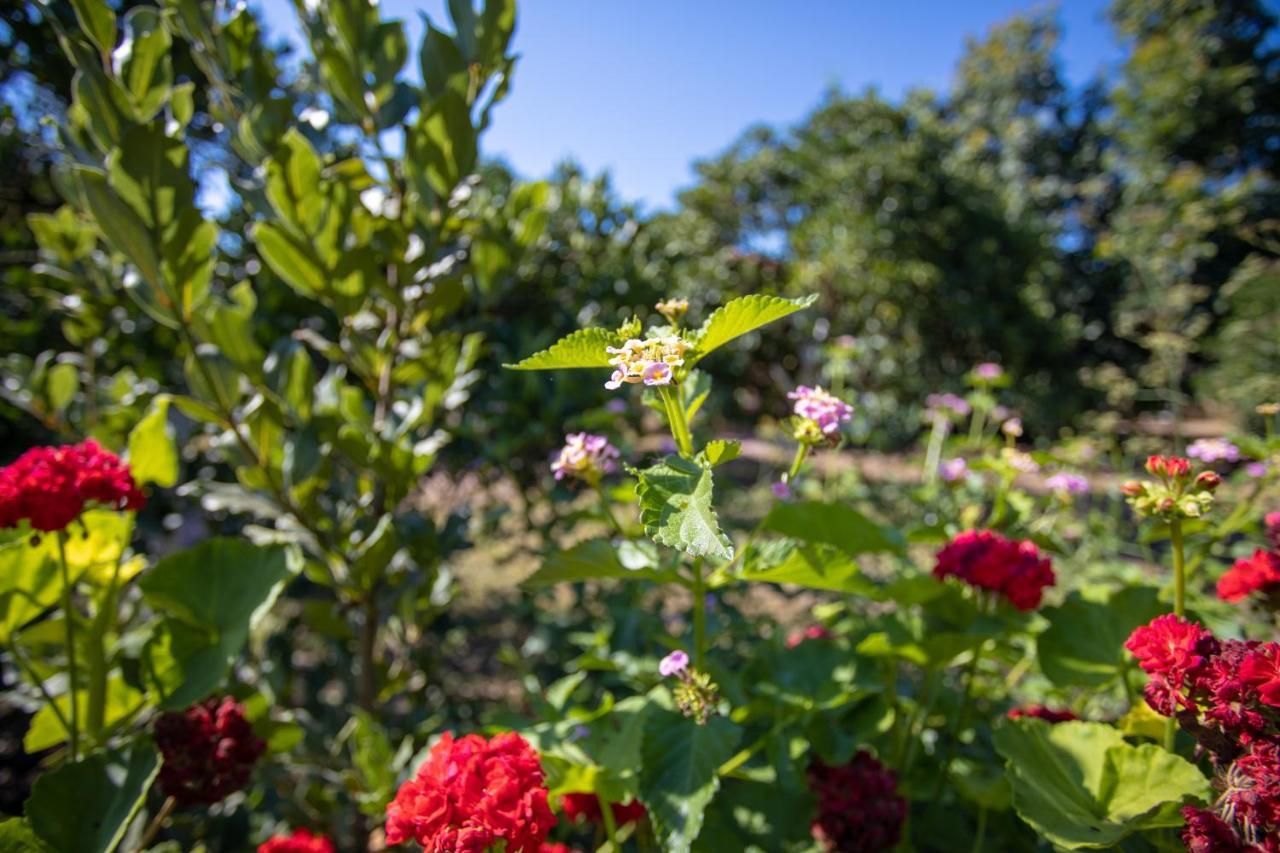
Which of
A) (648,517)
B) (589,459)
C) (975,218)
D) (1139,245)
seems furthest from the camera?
(1139,245)

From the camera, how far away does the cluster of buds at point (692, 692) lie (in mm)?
666

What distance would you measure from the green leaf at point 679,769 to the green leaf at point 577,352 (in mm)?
417

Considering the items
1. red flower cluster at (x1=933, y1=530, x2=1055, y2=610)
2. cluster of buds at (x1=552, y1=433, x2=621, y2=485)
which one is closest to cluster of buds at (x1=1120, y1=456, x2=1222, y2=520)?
red flower cluster at (x1=933, y1=530, x2=1055, y2=610)

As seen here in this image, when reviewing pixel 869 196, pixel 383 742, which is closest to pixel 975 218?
pixel 869 196

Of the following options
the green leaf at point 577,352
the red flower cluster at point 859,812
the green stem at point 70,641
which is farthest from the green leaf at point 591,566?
the green stem at point 70,641

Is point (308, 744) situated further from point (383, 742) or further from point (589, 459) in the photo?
point (589, 459)

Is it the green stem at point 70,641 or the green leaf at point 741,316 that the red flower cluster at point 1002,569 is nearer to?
the green leaf at point 741,316

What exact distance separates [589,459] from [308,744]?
0.96m

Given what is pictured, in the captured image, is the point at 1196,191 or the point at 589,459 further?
the point at 1196,191

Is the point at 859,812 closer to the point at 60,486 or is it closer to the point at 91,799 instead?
the point at 91,799

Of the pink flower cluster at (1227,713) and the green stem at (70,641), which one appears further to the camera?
the green stem at (70,641)

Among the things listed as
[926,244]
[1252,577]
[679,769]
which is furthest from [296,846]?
[926,244]

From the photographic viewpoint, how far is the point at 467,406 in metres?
1.89

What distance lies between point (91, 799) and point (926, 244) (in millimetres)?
8193
